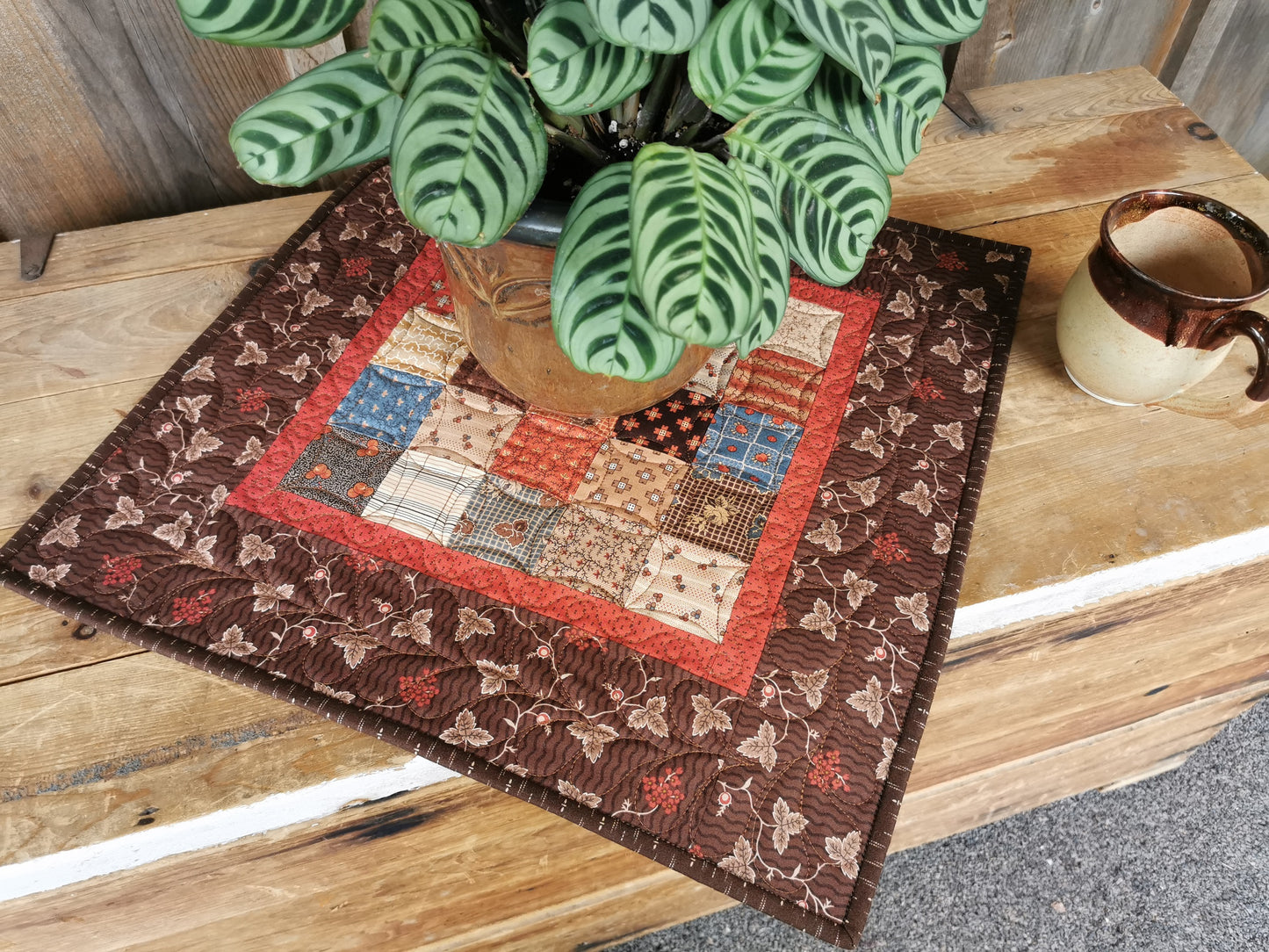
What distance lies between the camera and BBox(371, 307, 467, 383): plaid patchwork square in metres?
0.79

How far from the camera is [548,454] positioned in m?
0.74

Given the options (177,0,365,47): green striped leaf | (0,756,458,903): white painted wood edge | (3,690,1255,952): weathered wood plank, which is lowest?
(3,690,1255,952): weathered wood plank

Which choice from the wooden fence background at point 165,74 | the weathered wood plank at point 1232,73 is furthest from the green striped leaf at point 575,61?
the weathered wood plank at point 1232,73

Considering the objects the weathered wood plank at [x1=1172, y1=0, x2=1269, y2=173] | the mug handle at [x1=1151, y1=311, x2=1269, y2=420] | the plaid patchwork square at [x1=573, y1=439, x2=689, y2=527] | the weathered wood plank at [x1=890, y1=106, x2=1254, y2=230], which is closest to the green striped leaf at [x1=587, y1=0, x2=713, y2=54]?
the plaid patchwork square at [x1=573, y1=439, x2=689, y2=527]

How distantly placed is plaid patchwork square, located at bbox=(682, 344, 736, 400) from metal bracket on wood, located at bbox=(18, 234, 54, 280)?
2.28 ft

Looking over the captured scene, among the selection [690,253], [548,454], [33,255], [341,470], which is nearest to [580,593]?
[548,454]

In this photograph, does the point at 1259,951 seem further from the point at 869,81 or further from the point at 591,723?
the point at 869,81

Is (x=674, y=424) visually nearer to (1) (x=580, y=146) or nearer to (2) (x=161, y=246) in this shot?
(1) (x=580, y=146)

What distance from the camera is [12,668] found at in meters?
0.65

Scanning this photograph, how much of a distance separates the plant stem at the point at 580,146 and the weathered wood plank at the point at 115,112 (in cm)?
63

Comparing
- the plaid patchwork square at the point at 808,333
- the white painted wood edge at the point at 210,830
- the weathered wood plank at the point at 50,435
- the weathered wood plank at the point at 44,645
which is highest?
the plaid patchwork square at the point at 808,333

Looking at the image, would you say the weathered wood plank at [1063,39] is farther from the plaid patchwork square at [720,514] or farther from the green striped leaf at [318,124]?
the green striped leaf at [318,124]

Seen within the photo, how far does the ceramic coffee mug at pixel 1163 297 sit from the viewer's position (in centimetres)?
64

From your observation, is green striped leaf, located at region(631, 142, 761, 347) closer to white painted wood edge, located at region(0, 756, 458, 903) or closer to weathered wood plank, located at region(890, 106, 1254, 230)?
white painted wood edge, located at region(0, 756, 458, 903)
